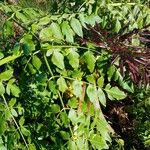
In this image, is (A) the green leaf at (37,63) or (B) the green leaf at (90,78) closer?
(A) the green leaf at (37,63)

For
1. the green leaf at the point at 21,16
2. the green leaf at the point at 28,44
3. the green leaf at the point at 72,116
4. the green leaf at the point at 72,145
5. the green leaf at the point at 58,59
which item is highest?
the green leaf at the point at 21,16

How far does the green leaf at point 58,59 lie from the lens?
1747 mm

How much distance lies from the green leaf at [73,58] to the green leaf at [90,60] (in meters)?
0.05

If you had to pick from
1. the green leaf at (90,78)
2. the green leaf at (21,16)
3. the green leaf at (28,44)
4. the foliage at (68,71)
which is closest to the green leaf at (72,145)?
the foliage at (68,71)

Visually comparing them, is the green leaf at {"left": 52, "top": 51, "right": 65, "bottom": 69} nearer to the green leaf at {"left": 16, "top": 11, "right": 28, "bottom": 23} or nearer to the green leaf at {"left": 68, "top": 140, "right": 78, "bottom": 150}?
the green leaf at {"left": 16, "top": 11, "right": 28, "bottom": 23}

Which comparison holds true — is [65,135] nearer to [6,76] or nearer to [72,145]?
[72,145]

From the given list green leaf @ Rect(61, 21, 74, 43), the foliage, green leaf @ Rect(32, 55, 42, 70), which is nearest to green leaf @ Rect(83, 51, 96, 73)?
the foliage

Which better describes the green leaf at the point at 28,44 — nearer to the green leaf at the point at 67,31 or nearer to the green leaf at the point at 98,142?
the green leaf at the point at 67,31

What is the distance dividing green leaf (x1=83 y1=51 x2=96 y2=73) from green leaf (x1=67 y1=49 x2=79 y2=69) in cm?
5

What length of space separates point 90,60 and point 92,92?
0.13 metres

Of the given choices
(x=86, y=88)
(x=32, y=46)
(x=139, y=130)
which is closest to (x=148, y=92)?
(x=139, y=130)

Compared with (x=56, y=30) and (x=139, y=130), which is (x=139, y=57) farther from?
(x=139, y=130)

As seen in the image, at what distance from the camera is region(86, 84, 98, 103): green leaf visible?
1822mm

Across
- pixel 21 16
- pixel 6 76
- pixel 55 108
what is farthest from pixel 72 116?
pixel 21 16
